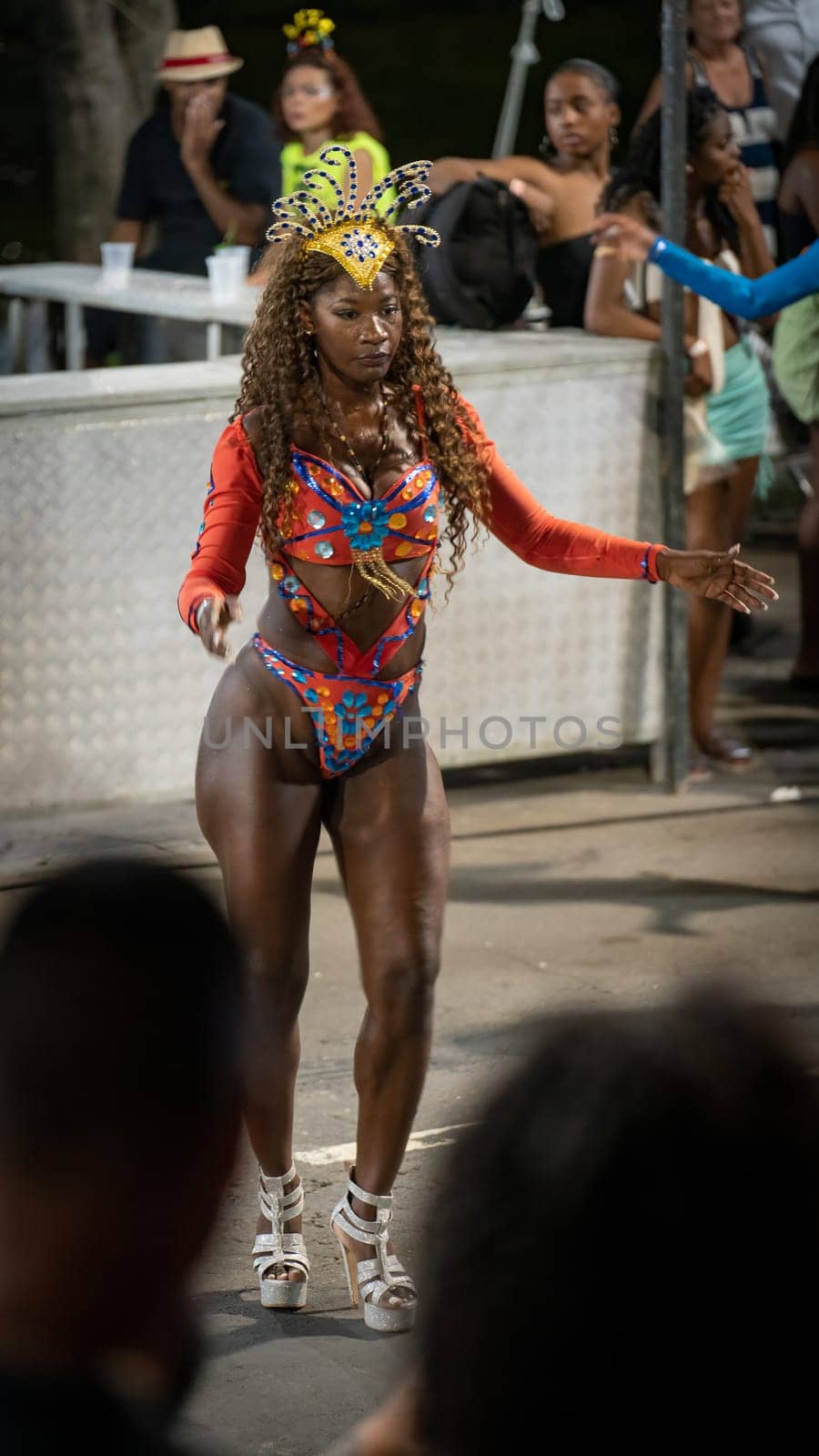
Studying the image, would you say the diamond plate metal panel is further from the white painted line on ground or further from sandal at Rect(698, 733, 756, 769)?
the white painted line on ground

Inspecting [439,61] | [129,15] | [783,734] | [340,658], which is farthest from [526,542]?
[439,61]

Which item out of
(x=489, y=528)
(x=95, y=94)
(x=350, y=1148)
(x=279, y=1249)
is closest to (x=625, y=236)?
(x=489, y=528)

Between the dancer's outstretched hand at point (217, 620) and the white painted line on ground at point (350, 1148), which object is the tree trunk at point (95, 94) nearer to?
the white painted line on ground at point (350, 1148)

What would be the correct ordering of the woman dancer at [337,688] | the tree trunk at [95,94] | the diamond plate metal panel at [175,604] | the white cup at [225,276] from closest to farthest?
the woman dancer at [337,688], the diamond plate metal panel at [175,604], the white cup at [225,276], the tree trunk at [95,94]

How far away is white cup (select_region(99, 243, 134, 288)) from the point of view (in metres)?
9.33

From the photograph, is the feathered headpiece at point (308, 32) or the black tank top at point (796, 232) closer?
the black tank top at point (796, 232)

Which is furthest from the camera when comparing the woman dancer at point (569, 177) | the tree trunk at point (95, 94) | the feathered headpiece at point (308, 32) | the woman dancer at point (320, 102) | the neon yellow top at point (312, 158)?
the tree trunk at point (95, 94)

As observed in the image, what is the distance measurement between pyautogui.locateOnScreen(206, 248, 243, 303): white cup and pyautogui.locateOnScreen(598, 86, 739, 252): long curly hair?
1619mm

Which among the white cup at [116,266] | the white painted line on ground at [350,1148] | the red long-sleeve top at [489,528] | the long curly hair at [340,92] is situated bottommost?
the white painted line on ground at [350,1148]

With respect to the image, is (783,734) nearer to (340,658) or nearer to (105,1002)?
(340,658)

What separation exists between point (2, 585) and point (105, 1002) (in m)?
5.08

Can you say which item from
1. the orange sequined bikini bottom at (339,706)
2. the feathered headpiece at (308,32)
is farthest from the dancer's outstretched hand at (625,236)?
the feathered headpiece at (308,32)

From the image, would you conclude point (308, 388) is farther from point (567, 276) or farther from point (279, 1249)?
point (567, 276)

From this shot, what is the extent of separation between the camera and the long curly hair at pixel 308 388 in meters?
3.96
